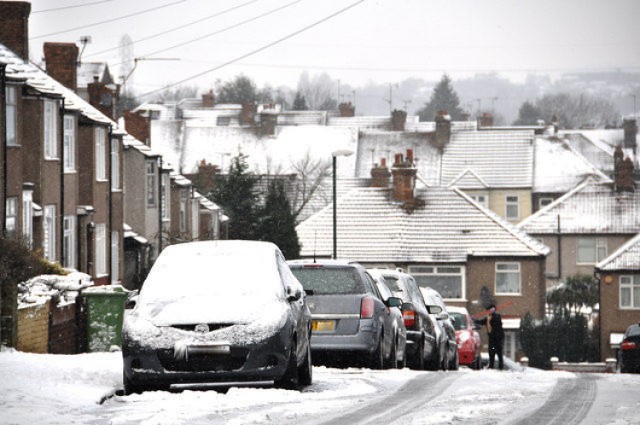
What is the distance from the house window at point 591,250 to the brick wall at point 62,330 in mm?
54477

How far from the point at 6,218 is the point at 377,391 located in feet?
62.2

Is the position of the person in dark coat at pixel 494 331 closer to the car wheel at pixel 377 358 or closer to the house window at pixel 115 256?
the car wheel at pixel 377 358

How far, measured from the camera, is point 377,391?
1410 cm

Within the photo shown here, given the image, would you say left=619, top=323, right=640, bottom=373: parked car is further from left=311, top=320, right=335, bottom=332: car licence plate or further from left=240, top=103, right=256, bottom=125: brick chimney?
left=240, top=103, right=256, bottom=125: brick chimney

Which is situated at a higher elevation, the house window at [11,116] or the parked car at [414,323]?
the house window at [11,116]

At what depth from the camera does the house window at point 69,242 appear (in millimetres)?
37250

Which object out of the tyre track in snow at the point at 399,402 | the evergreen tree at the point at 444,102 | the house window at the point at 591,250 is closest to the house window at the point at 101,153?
the tyre track in snow at the point at 399,402

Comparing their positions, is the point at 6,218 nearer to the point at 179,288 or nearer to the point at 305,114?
the point at 179,288

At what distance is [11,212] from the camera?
3200 centimetres

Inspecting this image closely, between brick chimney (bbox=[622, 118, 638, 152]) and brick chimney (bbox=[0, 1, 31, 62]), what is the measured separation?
82838mm

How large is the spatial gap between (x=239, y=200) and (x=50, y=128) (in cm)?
2599

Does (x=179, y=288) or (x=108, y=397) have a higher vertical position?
A: (x=179, y=288)

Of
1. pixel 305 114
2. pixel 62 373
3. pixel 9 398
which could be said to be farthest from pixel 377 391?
pixel 305 114

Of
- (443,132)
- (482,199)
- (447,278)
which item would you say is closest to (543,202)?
(482,199)
